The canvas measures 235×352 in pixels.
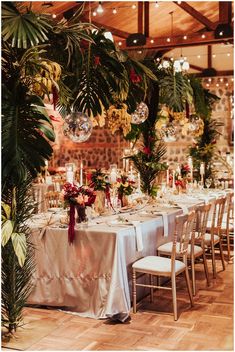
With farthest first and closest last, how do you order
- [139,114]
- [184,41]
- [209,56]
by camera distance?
[209,56] → [184,41] → [139,114]

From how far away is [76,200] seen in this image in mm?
4605

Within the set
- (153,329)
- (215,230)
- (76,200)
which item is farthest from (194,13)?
(153,329)

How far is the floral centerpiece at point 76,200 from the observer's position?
181 inches

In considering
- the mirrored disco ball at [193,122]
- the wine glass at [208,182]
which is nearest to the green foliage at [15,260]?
the wine glass at [208,182]

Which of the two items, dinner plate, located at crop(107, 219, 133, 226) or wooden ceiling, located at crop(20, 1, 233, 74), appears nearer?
dinner plate, located at crop(107, 219, 133, 226)

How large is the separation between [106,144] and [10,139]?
13.7 metres

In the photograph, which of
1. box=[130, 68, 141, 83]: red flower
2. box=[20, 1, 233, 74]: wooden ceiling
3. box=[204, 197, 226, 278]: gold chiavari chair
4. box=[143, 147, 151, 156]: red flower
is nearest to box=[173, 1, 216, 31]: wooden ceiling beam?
box=[20, 1, 233, 74]: wooden ceiling

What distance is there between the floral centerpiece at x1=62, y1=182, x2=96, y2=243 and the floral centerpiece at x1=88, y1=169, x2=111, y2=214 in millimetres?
482

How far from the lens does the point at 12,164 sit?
3508 mm

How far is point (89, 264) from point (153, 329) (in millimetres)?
759

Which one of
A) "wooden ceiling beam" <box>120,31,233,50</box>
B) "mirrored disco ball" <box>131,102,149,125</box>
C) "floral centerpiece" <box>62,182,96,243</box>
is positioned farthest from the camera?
"wooden ceiling beam" <box>120,31,233,50</box>

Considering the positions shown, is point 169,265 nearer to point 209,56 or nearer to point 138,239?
point 138,239

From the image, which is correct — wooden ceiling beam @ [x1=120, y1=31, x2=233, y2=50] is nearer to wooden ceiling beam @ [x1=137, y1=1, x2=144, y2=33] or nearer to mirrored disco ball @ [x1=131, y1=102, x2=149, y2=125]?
wooden ceiling beam @ [x1=137, y1=1, x2=144, y2=33]

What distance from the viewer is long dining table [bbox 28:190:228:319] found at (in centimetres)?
446
